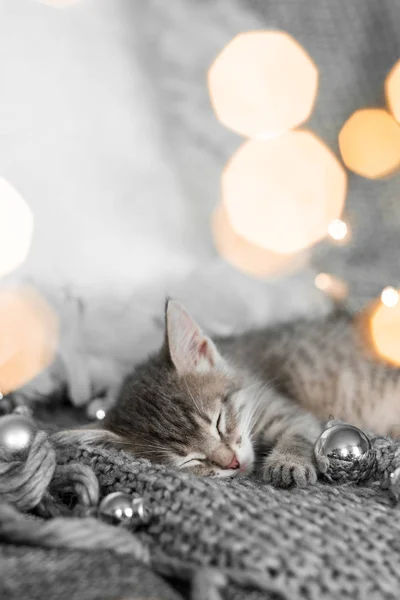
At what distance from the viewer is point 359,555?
58cm

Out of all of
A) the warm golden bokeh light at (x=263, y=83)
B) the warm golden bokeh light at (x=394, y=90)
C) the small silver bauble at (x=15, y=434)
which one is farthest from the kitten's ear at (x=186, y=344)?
the warm golden bokeh light at (x=394, y=90)

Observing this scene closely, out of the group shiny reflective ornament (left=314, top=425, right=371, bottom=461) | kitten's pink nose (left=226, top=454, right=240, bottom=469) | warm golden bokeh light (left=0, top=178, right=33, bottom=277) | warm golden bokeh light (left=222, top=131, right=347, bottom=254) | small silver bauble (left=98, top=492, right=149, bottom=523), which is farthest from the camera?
warm golden bokeh light (left=222, top=131, right=347, bottom=254)

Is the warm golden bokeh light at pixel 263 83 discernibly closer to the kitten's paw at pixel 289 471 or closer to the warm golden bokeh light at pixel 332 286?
the warm golden bokeh light at pixel 332 286

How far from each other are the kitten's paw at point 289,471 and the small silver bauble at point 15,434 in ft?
1.10

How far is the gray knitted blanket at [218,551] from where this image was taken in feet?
1.63

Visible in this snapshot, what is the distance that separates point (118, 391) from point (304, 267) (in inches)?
21.2

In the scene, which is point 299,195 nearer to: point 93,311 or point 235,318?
point 235,318

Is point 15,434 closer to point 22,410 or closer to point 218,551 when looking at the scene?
point 22,410

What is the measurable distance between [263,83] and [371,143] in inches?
10.4

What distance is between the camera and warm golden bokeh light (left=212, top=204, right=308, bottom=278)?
140 cm

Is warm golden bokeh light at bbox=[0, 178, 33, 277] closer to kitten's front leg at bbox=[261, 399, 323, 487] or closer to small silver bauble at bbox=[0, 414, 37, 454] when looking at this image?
small silver bauble at bbox=[0, 414, 37, 454]

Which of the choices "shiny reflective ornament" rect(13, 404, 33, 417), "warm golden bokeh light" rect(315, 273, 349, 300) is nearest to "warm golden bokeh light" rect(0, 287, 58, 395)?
"shiny reflective ornament" rect(13, 404, 33, 417)

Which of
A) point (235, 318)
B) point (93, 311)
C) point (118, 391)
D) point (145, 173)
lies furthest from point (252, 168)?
point (118, 391)

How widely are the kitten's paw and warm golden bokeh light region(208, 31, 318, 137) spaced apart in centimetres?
74
